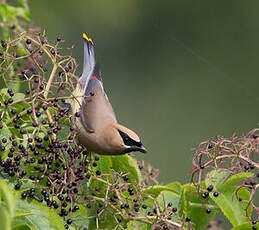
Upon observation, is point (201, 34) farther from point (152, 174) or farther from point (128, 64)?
point (152, 174)

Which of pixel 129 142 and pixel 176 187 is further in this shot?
pixel 129 142

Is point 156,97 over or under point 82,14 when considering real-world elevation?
under

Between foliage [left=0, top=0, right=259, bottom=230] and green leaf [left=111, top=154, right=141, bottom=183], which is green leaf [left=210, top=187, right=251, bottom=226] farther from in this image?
green leaf [left=111, top=154, right=141, bottom=183]

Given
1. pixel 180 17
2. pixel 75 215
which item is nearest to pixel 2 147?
pixel 75 215

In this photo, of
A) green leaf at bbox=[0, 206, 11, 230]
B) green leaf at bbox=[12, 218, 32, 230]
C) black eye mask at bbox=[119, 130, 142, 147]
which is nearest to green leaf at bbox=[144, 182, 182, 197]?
black eye mask at bbox=[119, 130, 142, 147]

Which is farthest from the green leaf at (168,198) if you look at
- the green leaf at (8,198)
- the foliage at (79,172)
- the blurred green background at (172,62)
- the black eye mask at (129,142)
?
the blurred green background at (172,62)

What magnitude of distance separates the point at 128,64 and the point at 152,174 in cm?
906

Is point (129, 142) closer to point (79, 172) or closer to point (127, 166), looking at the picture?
point (127, 166)

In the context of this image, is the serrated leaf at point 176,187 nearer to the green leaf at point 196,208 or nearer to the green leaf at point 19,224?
the green leaf at point 196,208

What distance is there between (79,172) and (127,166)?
326mm

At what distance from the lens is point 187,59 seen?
42.3 feet

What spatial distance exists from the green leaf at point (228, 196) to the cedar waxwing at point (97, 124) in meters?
0.60

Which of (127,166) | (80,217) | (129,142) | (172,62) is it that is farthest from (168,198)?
(172,62)

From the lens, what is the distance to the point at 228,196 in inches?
92.0
